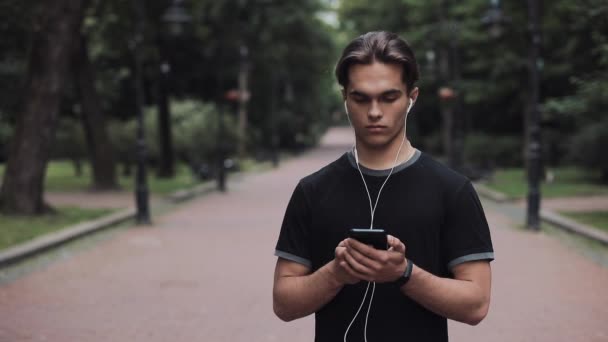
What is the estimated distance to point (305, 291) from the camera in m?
2.65

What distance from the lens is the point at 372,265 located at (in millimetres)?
2348

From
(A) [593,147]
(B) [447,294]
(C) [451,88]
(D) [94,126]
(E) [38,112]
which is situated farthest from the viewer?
(C) [451,88]

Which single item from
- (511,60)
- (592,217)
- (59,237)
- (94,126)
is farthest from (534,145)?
(511,60)

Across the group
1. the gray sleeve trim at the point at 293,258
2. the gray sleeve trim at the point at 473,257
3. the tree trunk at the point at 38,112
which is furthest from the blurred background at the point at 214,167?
the gray sleeve trim at the point at 473,257

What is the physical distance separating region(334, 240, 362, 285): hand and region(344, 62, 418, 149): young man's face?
0.37 metres

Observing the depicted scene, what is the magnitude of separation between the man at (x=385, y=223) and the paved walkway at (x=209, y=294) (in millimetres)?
4781

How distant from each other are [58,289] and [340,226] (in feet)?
26.2

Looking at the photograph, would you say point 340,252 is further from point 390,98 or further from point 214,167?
point 214,167

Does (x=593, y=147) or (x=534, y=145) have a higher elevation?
(x=534, y=145)

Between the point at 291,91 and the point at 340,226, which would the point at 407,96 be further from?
the point at 291,91

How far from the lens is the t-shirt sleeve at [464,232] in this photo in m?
2.67

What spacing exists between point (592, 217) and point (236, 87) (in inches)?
1462

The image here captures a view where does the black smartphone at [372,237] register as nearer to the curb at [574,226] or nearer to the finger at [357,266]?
the finger at [357,266]

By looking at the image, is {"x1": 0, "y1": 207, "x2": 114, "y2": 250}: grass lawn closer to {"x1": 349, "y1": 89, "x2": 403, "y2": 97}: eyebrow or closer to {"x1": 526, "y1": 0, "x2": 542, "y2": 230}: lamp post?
{"x1": 526, "y1": 0, "x2": 542, "y2": 230}: lamp post
